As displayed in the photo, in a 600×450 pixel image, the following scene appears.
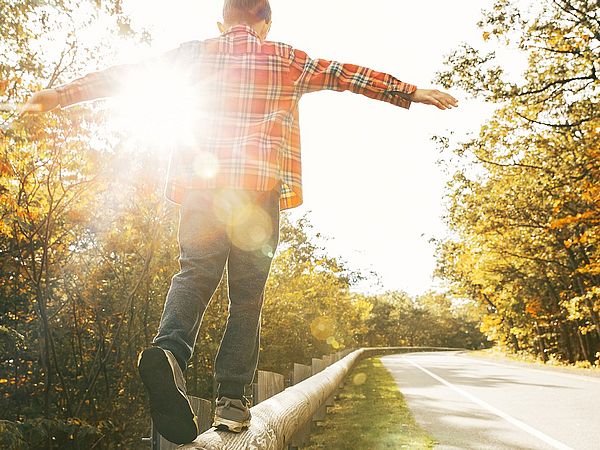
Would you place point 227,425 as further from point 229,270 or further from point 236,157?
point 236,157

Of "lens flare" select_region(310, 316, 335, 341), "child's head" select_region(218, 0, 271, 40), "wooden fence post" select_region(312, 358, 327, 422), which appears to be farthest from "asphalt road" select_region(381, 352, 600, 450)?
"lens flare" select_region(310, 316, 335, 341)

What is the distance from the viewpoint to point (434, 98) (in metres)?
2.86

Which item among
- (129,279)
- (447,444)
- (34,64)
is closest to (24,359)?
(129,279)

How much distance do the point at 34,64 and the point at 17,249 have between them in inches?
110

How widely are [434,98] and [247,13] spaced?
1.00 meters

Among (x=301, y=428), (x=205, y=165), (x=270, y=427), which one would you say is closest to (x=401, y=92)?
(x=205, y=165)

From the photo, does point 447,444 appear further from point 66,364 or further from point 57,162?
point 66,364

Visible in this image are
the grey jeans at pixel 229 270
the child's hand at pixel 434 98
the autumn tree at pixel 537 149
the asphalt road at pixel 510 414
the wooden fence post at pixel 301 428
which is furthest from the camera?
the autumn tree at pixel 537 149

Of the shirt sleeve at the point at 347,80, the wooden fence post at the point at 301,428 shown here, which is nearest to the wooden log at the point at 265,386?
the wooden fence post at the point at 301,428

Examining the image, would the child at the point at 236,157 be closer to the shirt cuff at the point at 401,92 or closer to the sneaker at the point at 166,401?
the shirt cuff at the point at 401,92

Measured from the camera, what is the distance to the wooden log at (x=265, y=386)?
4297 mm

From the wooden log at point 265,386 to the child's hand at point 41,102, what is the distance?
7.67 feet

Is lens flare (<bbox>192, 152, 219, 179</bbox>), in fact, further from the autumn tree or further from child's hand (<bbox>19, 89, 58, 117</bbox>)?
the autumn tree

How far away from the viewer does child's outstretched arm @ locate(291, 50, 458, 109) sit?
2.87m
